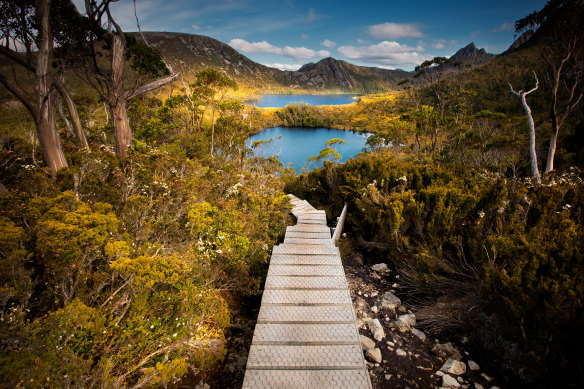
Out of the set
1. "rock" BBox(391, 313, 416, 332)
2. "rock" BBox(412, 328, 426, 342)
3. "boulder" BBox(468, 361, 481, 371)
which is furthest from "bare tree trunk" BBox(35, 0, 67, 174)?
"boulder" BBox(468, 361, 481, 371)

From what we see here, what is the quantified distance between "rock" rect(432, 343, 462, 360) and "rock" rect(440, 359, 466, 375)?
0.14 metres

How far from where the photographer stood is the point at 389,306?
3730 mm

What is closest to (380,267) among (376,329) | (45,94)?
(376,329)

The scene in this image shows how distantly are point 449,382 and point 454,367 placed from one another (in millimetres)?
209

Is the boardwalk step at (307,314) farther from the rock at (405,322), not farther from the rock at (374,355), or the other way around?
the rock at (405,322)

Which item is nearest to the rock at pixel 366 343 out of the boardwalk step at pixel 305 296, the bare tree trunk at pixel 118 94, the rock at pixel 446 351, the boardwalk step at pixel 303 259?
the boardwalk step at pixel 305 296

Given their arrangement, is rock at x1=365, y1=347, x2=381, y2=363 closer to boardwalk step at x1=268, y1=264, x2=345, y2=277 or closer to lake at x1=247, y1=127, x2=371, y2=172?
boardwalk step at x1=268, y1=264, x2=345, y2=277

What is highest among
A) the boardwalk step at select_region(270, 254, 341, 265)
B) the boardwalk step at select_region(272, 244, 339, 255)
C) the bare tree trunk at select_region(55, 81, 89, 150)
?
the bare tree trunk at select_region(55, 81, 89, 150)

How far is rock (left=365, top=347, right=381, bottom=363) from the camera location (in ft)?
9.36

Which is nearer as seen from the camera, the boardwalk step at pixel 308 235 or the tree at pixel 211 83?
the boardwalk step at pixel 308 235

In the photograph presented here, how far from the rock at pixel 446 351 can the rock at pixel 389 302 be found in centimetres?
74

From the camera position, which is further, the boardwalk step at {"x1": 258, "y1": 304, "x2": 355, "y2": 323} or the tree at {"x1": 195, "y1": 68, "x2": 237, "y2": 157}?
the tree at {"x1": 195, "y1": 68, "x2": 237, "y2": 157}

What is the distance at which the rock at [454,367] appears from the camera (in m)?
2.66

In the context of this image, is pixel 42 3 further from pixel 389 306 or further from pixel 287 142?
Answer: pixel 287 142
